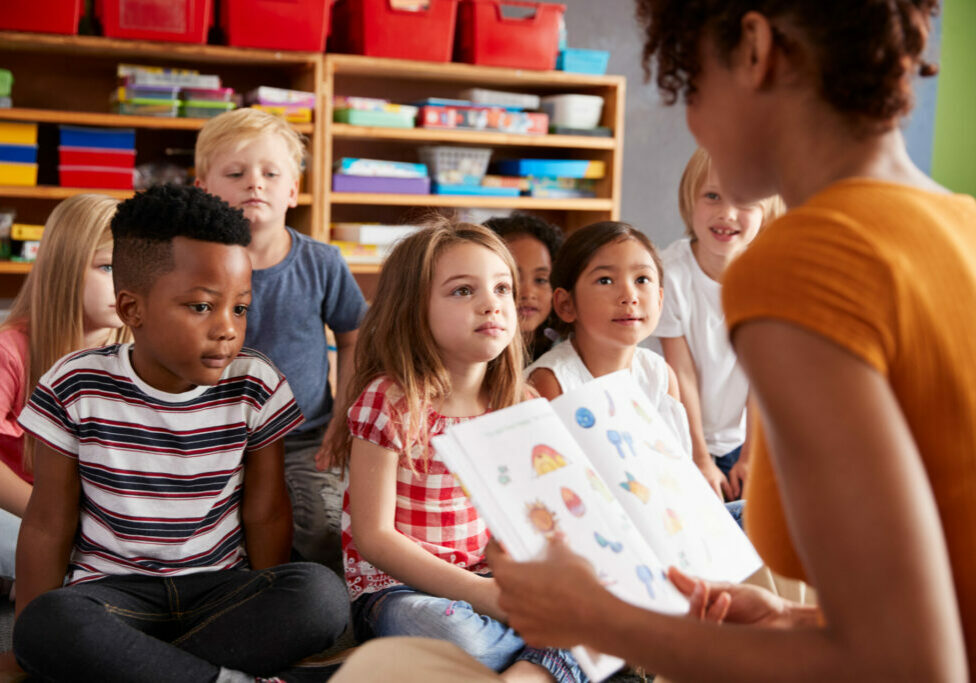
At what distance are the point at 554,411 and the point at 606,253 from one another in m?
1.04

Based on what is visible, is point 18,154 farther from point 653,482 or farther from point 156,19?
point 653,482

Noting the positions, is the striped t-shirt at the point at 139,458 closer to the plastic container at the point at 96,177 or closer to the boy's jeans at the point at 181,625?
the boy's jeans at the point at 181,625

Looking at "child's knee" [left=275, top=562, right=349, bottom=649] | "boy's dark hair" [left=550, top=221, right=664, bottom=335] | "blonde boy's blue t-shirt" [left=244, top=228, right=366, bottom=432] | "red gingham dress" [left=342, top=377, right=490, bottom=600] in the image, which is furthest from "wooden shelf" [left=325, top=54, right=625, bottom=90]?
"child's knee" [left=275, top=562, right=349, bottom=649]

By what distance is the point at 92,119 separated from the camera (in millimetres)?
2961

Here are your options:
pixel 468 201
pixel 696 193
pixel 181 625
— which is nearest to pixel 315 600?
pixel 181 625

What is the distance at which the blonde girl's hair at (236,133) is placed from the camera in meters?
2.27

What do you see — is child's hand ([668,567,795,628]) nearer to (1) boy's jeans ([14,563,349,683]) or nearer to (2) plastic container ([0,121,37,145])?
(1) boy's jeans ([14,563,349,683])

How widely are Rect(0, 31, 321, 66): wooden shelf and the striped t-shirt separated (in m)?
1.76

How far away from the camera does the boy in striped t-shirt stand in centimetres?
143

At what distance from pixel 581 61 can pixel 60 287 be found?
2284 millimetres

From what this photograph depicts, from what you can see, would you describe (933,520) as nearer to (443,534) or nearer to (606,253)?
(443,534)

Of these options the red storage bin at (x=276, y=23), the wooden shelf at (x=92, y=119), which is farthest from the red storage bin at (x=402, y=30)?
the wooden shelf at (x=92, y=119)

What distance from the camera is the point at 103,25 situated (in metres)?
2.94

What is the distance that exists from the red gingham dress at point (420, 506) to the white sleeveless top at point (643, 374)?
1.34 feet
